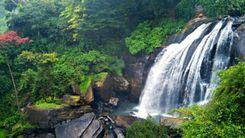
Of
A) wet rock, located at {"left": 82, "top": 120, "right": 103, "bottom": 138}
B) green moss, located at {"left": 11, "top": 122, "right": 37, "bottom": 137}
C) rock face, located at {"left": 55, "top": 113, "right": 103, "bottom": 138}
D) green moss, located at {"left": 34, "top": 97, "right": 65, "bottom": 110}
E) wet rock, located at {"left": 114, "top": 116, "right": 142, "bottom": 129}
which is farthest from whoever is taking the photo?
green moss, located at {"left": 34, "top": 97, "right": 65, "bottom": 110}

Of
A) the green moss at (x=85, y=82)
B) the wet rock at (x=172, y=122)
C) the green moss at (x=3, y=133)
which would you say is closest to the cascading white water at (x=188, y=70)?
the wet rock at (x=172, y=122)

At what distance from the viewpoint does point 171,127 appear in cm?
1425

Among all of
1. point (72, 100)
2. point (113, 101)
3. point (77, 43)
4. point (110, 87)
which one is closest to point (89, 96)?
point (72, 100)

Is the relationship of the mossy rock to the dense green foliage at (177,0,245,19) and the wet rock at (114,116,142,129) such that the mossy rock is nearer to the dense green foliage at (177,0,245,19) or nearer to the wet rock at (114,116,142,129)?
the wet rock at (114,116,142,129)

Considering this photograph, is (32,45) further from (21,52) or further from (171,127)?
(171,127)

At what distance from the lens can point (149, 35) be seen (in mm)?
21406

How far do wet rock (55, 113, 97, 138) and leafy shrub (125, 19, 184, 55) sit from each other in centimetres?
560

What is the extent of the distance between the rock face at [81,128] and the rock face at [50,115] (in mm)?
426

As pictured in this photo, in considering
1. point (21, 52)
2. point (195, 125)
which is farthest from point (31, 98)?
point (195, 125)

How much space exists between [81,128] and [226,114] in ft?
29.6

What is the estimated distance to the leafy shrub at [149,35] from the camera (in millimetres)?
20641

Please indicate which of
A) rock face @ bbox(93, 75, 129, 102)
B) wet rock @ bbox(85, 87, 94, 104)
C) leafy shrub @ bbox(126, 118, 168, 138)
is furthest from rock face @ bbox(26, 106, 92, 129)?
leafy shrub @ bbox(126, 118, 168, 138)

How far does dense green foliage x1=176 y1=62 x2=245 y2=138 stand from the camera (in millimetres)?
8773

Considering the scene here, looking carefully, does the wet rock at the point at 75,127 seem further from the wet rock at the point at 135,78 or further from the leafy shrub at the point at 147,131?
the wet rock at the point at 135,78
